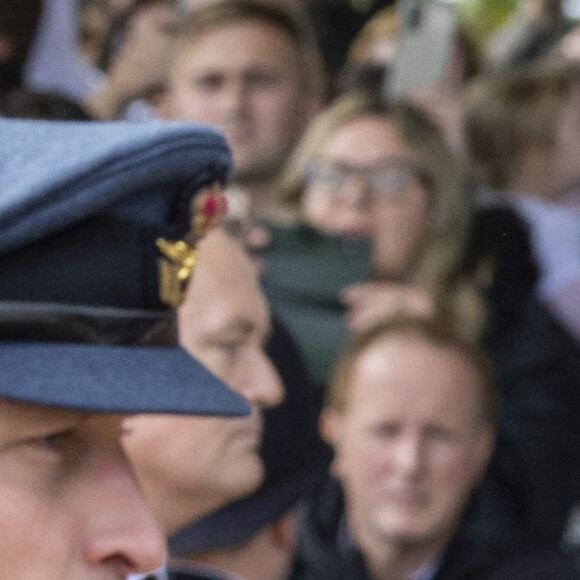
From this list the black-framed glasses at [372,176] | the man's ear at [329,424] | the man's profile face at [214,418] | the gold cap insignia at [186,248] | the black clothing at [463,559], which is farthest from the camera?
the black-framed glasses at [372,176]

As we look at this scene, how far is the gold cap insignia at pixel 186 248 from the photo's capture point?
1247 mm

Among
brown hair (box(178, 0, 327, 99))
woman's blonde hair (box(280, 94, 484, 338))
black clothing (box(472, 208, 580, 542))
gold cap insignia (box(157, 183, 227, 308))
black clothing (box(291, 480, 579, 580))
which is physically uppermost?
gold cap insignia (box(157, 183, 227, 308))

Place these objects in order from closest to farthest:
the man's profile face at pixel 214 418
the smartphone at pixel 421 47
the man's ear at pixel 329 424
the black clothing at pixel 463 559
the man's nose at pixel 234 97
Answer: the man's profile face at pixel 214 418 → the black clothing at pixel 463 559 → the man's ear at pixel 329 424 → the man's nose at pixel 234 97 → the smartphone at pixel 421 47

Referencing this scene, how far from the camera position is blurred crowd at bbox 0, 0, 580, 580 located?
2.04 m

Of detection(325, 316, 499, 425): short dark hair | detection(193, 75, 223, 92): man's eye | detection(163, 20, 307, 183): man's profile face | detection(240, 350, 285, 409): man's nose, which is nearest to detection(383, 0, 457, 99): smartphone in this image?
detection(163, 20, 307, 183): man's profile face

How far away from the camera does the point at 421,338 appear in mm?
2500

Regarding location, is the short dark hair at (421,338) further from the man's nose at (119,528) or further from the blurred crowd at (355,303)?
the man's nose at (119,528)

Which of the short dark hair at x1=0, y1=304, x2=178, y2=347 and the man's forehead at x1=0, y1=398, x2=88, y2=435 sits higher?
the short dark hair at x1=0, y1=304, x2=178, y2=347

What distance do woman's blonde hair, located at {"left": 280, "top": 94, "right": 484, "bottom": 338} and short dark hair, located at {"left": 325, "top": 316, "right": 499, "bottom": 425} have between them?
0.55ft

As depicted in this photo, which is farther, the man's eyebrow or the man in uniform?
the man's eyebrow

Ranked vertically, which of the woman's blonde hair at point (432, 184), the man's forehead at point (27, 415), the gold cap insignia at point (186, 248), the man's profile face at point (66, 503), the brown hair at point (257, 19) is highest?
the gold cap insignia at point (186, 248)

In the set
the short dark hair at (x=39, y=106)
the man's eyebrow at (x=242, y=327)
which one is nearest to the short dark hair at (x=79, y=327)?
the man's eyebrow at (x=242, y=327)

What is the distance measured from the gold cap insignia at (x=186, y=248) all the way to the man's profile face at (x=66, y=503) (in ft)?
0.52

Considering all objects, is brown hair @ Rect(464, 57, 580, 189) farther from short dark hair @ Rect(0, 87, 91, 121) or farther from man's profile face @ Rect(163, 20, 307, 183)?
short dark hair @ Rect(0, 87, 91, 121)
